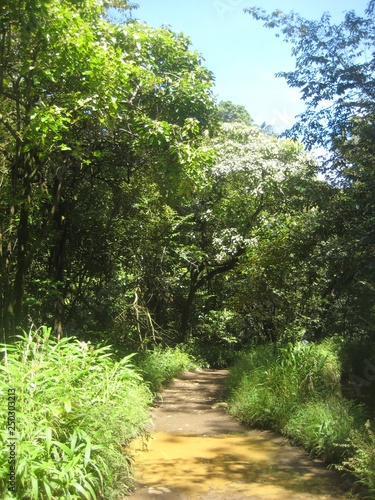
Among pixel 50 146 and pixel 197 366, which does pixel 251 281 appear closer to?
pixel 197 366

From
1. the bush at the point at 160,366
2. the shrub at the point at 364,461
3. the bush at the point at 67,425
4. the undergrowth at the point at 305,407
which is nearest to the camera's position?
the bush at the point at 67,425

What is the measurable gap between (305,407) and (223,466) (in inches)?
78.2

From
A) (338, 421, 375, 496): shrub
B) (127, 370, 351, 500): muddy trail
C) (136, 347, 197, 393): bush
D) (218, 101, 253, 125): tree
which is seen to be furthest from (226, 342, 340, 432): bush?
(218, 101, 253, 125): tree

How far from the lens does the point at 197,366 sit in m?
17.0

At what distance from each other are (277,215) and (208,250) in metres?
3.49

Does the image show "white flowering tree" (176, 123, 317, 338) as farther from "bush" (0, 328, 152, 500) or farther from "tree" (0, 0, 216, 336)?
"bush" (0, 328, 152, 500)

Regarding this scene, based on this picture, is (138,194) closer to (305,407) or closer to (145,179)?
(145,179)

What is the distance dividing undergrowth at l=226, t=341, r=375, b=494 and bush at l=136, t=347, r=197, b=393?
5.17ft

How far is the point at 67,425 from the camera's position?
416cm

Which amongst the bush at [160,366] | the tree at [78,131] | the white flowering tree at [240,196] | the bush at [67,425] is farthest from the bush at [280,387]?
the white flowering tree at [240,196]

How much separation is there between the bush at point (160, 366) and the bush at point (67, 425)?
3.41 meters

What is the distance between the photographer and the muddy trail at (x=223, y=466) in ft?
15.9

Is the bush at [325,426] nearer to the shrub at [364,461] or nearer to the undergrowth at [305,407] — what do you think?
the undergrowth at [305,407]

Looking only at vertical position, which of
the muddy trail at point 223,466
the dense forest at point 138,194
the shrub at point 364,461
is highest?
the dense forest at point 138,194
